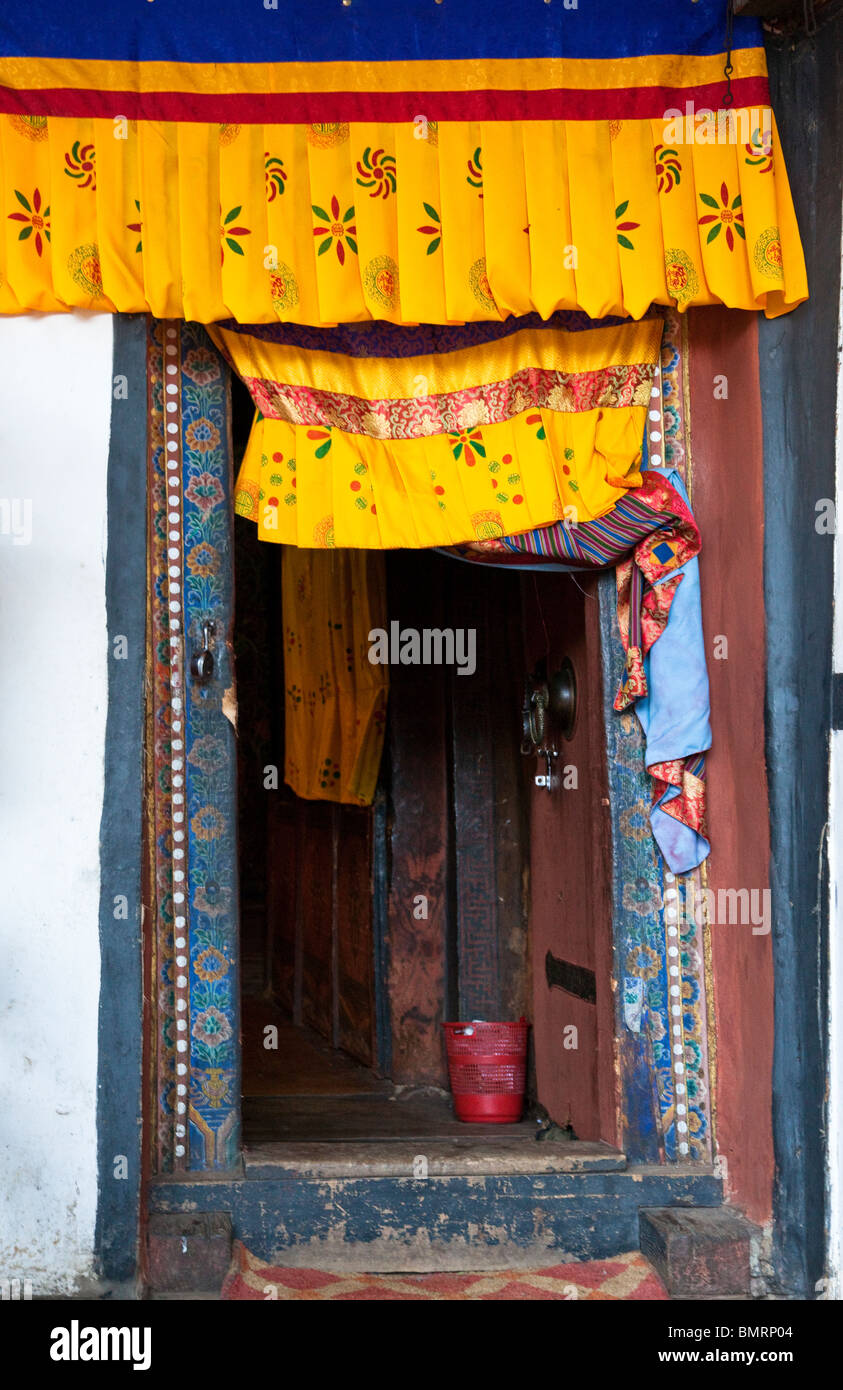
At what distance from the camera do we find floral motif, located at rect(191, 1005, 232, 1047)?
338 cm

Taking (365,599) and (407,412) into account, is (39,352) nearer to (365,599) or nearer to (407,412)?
(407,412)

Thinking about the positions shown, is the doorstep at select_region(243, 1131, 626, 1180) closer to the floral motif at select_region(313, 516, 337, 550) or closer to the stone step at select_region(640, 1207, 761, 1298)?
the stone step at select_region(640, 1207, 761, 1298)

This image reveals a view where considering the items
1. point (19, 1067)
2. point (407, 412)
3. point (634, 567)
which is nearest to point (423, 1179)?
point (19, 1067)

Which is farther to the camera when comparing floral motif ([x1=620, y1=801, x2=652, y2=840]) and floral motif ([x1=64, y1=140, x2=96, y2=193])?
floral motif ([x1=620, y1=801, x2=652, y2=840])

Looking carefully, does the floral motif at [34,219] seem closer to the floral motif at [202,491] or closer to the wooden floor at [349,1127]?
the floral motif at [202,491]

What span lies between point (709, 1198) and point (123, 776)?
183 centimetres

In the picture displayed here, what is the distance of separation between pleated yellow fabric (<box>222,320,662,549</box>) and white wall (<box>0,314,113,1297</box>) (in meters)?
0.43

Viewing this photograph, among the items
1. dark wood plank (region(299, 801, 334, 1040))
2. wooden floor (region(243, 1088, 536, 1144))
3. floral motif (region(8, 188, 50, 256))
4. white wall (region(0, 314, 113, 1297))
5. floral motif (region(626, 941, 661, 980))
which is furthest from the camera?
dark wood plank (region(299, 801, 334, 1040))

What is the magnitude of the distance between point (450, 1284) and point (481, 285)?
2.44m

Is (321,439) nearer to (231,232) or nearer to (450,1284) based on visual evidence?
(231,232)

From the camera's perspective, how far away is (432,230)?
10.8 ft

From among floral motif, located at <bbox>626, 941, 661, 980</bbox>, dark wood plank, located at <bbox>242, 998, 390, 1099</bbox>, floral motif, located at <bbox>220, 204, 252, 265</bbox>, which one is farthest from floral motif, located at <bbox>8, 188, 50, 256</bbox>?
dark wood plank, located at <bbox>242, 998, 390, 1099</bbox>

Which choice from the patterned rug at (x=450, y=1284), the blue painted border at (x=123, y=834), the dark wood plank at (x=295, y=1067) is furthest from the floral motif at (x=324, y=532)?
the dark wood plank at (x=295, y=1067)

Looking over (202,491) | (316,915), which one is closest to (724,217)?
(202,491)
